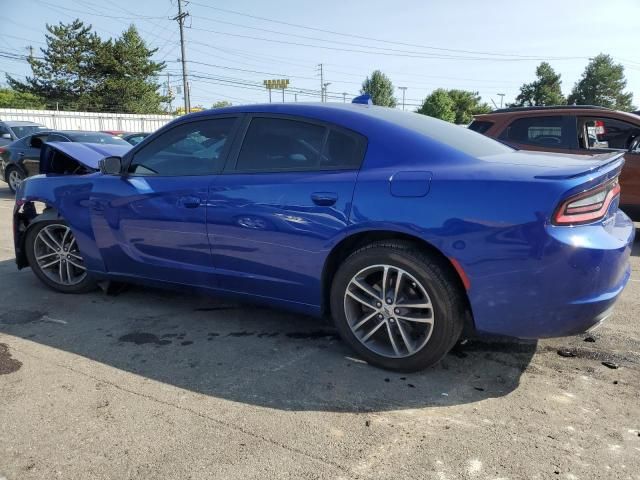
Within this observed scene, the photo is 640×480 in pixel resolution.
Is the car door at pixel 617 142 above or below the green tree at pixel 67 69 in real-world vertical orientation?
below

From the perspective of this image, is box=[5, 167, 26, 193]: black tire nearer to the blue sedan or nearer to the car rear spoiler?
the blue sedan

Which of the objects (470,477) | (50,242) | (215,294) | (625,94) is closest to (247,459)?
(470,477)

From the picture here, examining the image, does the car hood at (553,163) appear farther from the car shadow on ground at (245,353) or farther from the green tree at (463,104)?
the green tree at (463,104)

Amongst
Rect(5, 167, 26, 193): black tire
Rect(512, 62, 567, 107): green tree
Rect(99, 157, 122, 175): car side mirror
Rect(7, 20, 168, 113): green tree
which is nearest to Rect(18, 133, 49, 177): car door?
Rect(5, 167, 26, 193): black tire

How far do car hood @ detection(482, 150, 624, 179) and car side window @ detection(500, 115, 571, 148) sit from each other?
401 cm

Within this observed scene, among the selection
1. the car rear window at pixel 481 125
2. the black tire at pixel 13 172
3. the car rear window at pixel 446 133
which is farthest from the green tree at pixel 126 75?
the car rear window at pixel 446 133

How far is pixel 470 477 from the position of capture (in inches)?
83.0

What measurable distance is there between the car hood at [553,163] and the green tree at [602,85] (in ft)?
238

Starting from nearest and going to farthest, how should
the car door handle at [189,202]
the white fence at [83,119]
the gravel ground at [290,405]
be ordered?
the gravel ground at [290,405], the car door handle at [189,202], the white fence at [83,119]

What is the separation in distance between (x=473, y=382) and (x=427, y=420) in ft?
1.66

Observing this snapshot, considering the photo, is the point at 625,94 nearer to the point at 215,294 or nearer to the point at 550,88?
the point at 550,88

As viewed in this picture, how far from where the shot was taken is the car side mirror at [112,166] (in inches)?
156

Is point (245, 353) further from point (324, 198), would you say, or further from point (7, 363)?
point (7, 363)

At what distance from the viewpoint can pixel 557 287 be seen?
2.55 meters
